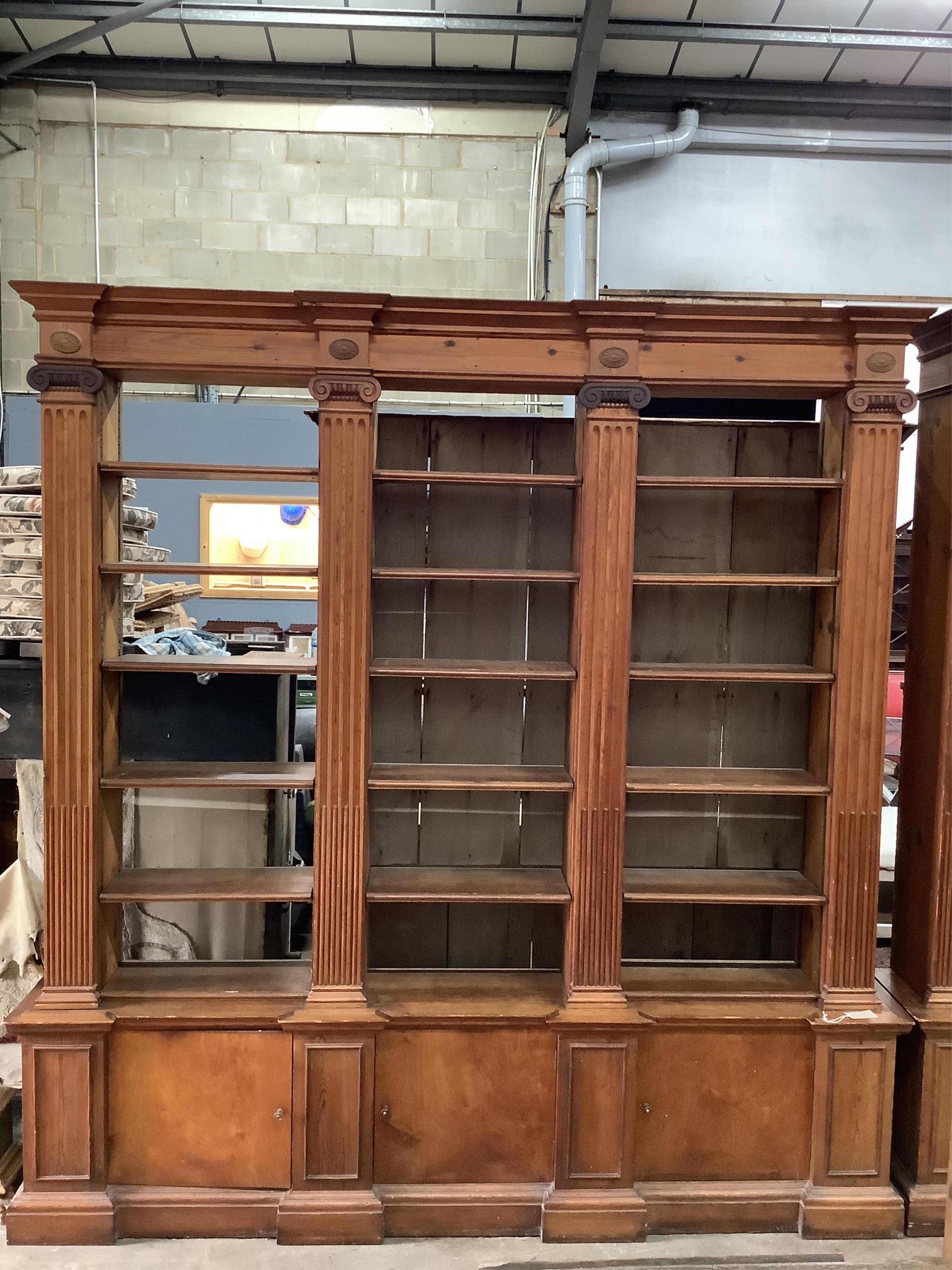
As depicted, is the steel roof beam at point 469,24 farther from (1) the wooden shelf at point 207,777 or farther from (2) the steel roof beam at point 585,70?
(1) the wooden shelf at point 207,777

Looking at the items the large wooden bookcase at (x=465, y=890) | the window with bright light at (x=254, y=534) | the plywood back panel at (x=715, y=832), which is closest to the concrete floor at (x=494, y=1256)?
the large wooden bookcase at (x=465, y=890)

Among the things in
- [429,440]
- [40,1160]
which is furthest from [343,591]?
[40,1160]

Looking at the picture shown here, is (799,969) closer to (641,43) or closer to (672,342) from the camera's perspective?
(672,342)

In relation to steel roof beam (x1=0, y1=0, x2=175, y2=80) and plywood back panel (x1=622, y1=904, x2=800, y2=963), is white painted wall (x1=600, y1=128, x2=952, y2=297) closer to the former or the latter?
steel roof beam (x1=0, y1=0, x2=175, y2=80)

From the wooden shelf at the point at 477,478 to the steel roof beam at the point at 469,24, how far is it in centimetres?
348

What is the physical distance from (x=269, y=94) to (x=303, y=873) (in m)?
4.85

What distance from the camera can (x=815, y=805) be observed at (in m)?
2.77

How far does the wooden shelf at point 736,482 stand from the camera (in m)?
2.50

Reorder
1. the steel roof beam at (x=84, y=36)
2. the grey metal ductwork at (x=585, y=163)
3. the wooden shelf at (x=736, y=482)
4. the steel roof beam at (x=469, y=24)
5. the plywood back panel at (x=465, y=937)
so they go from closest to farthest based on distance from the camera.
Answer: the wooden shelf at (x=736, y=482) < the plywood back panel at (x=465, y=937) < the steel roof beam at (x=84, y=36) < the steel roof beam at (x=469, y=24) < the grey metal ductwork at (x=585, y=163)

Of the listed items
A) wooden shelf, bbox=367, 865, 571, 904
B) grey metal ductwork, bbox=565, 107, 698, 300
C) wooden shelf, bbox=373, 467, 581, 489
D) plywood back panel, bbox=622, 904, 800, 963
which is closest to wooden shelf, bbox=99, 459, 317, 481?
wooden shelf, bbox=373, 467, 581, 489

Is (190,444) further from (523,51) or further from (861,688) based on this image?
(861,688)

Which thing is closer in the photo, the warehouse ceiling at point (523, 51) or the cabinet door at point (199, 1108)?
the cabinet door at point (199, 1108)

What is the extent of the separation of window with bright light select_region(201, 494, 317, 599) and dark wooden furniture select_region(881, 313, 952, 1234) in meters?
3.72

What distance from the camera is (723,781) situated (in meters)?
2.66
